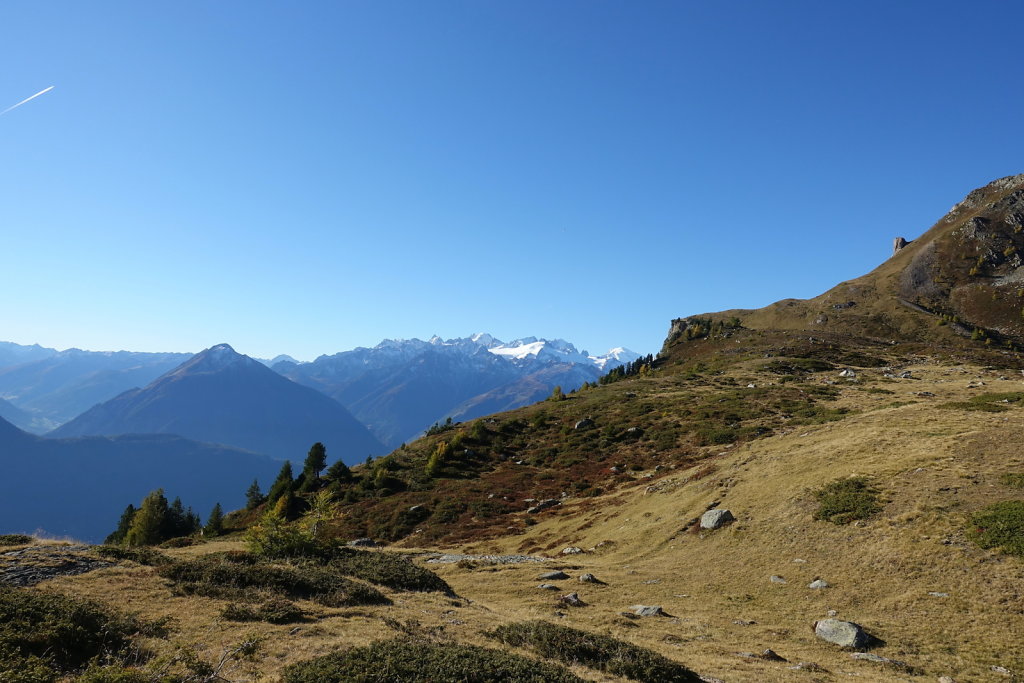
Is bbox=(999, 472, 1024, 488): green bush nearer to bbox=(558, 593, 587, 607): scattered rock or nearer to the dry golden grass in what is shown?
the dry golden grass

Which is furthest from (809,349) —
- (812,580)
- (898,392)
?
(812,580)

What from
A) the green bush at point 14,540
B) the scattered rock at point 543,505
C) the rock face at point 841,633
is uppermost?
the green bush at point 14,540

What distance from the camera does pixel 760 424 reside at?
69.7m

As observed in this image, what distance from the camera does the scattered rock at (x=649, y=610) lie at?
22844 mm

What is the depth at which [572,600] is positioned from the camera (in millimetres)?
25188

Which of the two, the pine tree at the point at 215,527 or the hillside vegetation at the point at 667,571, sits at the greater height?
the hillside vegetation at the point at 667,571

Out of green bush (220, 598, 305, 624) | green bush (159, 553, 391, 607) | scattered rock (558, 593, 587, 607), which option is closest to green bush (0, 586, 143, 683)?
green bush (220, 598, 305, 624)

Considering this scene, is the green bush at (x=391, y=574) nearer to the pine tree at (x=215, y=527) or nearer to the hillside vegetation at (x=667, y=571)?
the hillside vegetation at (x=667, y=571)

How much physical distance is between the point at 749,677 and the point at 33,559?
3046cm

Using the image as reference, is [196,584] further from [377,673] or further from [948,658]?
[948,658]

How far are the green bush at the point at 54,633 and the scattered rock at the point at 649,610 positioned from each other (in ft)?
68.6

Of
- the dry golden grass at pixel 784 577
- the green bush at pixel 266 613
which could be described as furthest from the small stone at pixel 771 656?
the green bush at pixel 266 613

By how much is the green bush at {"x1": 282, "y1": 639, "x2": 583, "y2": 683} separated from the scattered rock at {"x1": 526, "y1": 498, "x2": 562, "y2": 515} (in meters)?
44.9

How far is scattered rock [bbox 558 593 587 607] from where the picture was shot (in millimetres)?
24953
